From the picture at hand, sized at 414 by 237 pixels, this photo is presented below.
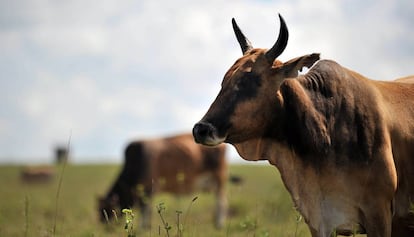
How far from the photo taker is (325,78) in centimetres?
654

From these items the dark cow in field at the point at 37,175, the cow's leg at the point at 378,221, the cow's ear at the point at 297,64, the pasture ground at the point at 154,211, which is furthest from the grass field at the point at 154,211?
the cow's ear at the point at 297,64

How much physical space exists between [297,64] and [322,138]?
24.8 inches

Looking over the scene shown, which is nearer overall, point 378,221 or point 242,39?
point 378,221

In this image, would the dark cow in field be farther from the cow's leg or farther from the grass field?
the cow's leg

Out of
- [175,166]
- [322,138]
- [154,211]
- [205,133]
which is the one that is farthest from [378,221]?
[154,211]

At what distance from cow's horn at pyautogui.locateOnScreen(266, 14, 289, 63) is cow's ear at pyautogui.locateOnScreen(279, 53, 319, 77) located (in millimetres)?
95

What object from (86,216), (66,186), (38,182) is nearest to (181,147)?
(86,216)

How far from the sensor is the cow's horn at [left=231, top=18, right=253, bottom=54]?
6.75m

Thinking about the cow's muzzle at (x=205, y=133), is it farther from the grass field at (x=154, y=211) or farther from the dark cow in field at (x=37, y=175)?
the dark cow in field at (x=37, y=175)

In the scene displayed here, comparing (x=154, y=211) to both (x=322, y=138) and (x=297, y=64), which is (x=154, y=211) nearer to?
(x=322, y=138)

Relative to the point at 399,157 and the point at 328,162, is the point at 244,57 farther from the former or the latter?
the point at 399,157

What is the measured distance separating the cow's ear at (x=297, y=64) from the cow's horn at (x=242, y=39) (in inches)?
28.3

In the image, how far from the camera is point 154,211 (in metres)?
20.5

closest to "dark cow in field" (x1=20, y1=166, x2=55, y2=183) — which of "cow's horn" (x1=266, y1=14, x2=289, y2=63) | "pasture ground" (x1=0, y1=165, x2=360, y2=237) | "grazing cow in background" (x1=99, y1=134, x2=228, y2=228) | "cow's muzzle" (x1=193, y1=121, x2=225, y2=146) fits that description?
"pasture ground" (x1=0, y1=165, x2=360, y2=237)
